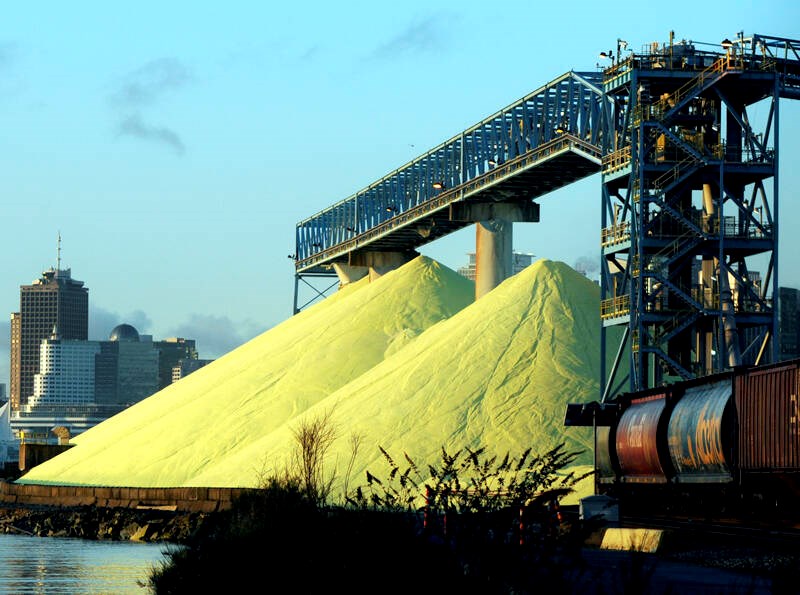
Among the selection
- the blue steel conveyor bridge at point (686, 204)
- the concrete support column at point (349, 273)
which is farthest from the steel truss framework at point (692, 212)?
the concrete support column at point (349, 273)

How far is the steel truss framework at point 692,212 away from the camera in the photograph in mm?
53719

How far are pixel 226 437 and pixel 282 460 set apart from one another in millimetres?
12178

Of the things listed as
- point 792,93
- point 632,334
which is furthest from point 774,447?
point 792,93

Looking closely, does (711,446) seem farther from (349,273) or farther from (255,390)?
(349,273)

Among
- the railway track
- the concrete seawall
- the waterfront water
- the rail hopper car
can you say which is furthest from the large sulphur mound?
the railway track

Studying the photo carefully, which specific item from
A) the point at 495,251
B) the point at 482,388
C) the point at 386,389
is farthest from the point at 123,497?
the point at 495,251

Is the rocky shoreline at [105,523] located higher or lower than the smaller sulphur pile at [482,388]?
lower

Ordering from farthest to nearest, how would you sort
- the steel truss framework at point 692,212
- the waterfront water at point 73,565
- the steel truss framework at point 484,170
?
1. the steel truss framework at point 484,170
2. the steel truss framework at point 692,212
3. the waterfront water at point 73,565

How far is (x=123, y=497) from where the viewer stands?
210ft

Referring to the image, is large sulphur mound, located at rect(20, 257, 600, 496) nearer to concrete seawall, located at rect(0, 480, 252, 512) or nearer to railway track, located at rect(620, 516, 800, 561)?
concrete seawall, located at rect(0, 480, 252, 512)

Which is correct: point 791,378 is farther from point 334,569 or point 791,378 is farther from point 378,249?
point 378,249

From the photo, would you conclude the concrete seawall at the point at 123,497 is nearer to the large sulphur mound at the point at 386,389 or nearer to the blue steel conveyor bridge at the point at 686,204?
the large sulphur mound at the point at 386,389

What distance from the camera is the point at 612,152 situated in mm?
58344

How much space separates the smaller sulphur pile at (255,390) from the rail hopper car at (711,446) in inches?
826
